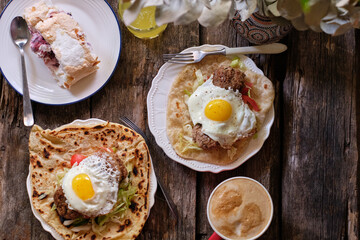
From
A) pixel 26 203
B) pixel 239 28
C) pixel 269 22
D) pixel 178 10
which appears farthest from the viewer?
pixel 26 203

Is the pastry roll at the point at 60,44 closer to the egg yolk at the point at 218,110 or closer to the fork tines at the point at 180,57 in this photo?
the fork tines at the point at 180,57

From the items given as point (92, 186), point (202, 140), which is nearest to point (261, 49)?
point (202, 140)

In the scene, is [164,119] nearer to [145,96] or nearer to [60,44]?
[145,96]

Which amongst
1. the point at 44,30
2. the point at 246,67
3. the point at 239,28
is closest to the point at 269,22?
the point at 239,28

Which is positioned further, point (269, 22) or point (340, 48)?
point (340, 48)

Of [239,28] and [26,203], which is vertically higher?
[239,28]

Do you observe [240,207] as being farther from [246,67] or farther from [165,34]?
[165,34]

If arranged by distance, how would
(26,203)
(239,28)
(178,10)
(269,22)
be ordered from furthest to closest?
(26,203) < (239,28) < (269,22) < (178,10)

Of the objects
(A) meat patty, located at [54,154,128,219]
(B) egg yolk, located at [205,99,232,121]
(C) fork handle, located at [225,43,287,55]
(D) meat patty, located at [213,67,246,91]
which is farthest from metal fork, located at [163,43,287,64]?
(A) meat patty, located at [54,154,128,219]
